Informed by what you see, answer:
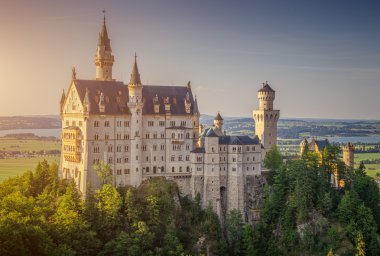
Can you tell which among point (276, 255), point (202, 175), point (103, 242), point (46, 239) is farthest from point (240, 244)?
point (46, 239)

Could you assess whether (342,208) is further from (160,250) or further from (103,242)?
(103,242)

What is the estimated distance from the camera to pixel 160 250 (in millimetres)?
88438

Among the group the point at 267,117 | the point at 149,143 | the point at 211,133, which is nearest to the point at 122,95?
the point at 149,143

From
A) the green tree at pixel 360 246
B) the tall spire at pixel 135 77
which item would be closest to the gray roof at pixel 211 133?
the tall spire at pixel 135 77

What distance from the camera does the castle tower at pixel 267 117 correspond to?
384ft

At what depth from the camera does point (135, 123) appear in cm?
9912

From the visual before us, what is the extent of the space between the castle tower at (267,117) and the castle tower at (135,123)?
97.4 ft

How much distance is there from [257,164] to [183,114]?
16.4 meters

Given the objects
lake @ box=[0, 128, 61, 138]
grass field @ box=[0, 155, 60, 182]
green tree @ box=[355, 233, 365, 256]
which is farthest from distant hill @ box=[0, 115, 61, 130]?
green tree @ box=[355, 233, 365, 256]

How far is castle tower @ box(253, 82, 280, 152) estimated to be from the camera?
384 ft

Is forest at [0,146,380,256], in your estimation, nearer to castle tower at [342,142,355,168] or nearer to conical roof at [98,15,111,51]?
castle tower at [342,142,355,168]

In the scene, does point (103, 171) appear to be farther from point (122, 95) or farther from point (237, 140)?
point (237, 140)

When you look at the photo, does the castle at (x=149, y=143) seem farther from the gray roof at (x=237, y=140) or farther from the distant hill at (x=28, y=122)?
the distant hill at (x=28, y=122)

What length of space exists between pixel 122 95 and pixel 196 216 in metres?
24.8
